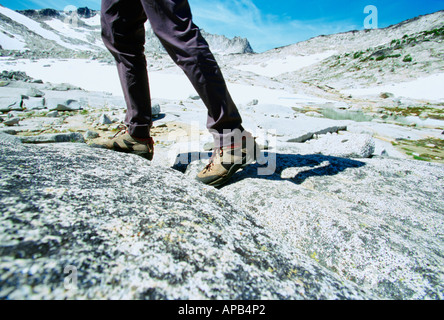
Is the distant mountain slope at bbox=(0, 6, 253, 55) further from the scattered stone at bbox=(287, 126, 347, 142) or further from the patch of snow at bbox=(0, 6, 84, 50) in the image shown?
the scattered stone at bbox=(287, 126, 347, 142)

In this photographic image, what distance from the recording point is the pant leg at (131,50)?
1.42 meters

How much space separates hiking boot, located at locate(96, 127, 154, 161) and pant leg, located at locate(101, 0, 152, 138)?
5cm

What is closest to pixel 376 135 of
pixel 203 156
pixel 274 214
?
pixel 203 156

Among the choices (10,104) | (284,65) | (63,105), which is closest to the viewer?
(10,104)

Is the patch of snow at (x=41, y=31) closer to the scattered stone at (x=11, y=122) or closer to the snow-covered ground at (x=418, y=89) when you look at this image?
the scattered stone at (x=11, y=122)

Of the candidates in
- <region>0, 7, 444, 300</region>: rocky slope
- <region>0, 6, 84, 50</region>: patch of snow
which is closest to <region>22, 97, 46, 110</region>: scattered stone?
<region>0, 7, 444, 300</region>: rocky slope

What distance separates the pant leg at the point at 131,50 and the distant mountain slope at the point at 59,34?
25267 millimetres

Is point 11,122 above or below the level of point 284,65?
below

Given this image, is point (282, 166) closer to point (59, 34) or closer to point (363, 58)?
point (363, 58)

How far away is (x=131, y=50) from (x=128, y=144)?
0.66m

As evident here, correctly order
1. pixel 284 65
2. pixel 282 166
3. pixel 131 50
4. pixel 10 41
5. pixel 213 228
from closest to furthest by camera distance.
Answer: pixel 213 228 → pixel 131 50 → pixel 282 166 → pixel 10 41 → pixel 284 65

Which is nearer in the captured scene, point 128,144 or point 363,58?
point 128,144

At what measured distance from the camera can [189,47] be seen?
3.88ft

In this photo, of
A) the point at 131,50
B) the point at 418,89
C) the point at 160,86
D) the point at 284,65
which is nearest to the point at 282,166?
the point at 131,50
